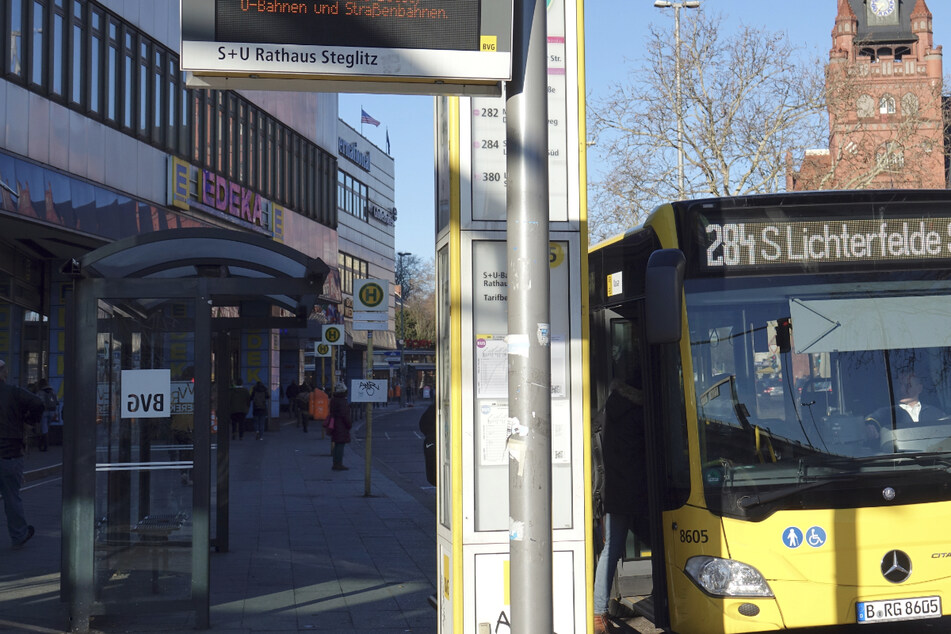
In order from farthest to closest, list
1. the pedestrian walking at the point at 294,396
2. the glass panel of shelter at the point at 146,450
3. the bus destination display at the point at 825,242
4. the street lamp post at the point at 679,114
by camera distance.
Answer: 1. the pedestrian walking at the point at 294,396
2. the street lamp post at the point at 679,114
3. the glass panel of shelter at the point at 146,450
4. the bus destination display at the point at 825,242

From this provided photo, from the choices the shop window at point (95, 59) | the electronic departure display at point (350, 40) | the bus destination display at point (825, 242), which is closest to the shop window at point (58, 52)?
the shop window at point (95, 59)

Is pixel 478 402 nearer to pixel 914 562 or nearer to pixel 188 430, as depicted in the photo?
pixel 914 562

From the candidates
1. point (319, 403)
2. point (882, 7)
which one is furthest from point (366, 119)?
point (319, 403)

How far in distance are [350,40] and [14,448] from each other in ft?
28.6

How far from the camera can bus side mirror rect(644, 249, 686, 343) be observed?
591cm

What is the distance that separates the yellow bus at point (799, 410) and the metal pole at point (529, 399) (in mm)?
2202

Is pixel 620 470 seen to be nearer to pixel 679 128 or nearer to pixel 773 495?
pixel 773 495

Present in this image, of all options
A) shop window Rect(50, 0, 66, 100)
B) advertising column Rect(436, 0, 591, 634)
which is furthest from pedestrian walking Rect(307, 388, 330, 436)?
advertising column Rect(436, 0, 591, 634)

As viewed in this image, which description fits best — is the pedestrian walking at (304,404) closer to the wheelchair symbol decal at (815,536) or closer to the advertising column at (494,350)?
the wheelchair symbol decal at (815,536)

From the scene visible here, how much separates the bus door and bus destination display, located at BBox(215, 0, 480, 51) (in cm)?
328

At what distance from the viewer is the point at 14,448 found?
37.3ft

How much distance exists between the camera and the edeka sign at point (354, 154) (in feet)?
216

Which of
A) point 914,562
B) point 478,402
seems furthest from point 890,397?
point 478,402

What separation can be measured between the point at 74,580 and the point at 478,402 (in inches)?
145
